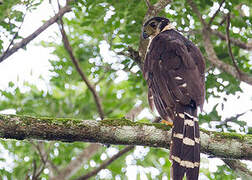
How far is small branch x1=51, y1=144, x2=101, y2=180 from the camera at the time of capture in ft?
18.6

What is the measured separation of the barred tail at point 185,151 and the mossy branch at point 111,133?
0.10 meters

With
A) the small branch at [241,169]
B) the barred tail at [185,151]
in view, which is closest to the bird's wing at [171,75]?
the barred tail at [185,151]

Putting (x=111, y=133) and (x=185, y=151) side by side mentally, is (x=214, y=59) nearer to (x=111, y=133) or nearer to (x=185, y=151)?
(x=185, y=151)

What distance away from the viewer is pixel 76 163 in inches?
229

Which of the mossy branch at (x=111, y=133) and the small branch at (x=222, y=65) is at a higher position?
the small branch at (x=222, y=65)

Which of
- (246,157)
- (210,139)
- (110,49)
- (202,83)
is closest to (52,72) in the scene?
(110,49)

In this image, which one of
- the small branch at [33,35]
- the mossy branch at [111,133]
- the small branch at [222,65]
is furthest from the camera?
the small branch at [33,35]

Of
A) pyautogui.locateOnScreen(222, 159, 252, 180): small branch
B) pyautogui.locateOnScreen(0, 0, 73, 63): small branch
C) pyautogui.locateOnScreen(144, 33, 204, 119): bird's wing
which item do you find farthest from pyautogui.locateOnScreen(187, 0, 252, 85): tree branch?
pyautogui.locateOnScreen(0, 0, 73, 63): small branch

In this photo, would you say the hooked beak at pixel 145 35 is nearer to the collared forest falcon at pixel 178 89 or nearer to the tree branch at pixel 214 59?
the collared forest falcon at pixel 178 89

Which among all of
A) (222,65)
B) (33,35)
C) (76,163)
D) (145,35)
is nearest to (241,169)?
(222,65)

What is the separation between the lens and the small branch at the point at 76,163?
568cm

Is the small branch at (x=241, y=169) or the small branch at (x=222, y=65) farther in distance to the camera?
the small branch at (x=222, y=65)

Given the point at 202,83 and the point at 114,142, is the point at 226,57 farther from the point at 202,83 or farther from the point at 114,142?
the point at 114,142

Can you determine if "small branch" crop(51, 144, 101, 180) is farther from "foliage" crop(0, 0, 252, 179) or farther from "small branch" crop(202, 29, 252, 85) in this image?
"small branch" crop(202, 29, 252, 85)
